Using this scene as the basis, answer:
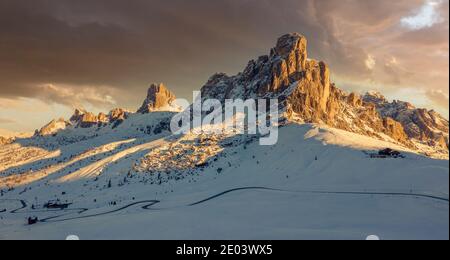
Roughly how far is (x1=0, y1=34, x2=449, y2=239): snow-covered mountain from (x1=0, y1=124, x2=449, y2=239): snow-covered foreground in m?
0.26

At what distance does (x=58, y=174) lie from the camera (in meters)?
156

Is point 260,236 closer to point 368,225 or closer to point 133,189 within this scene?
point 368,225

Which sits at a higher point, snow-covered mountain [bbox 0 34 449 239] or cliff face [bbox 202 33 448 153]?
cliff face [bbox 202 33 448 153]

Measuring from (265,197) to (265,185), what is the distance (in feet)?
56.7

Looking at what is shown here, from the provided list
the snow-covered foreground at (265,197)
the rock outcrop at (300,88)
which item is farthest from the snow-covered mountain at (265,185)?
the rock outcrop at (300,88)

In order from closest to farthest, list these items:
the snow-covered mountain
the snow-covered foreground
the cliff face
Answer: the snow-covered foreground → the snow-covered mountain → the cliff face

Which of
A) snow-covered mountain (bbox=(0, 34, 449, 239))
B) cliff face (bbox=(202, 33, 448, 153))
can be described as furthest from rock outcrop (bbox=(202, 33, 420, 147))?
snow-covered mountain (bbox=(0, 34, 449, 239))

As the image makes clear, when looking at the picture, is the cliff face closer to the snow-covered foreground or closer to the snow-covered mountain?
the snow-covered mountain

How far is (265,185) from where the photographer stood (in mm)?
84062

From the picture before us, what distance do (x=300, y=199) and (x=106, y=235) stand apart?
30.6m

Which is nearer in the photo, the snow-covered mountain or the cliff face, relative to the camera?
the snow-covered mountain

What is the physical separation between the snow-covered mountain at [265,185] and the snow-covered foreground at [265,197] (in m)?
0.26

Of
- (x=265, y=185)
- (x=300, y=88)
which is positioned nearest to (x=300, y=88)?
(x=300, y=88)

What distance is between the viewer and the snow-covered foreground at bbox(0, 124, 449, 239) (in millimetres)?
40938
